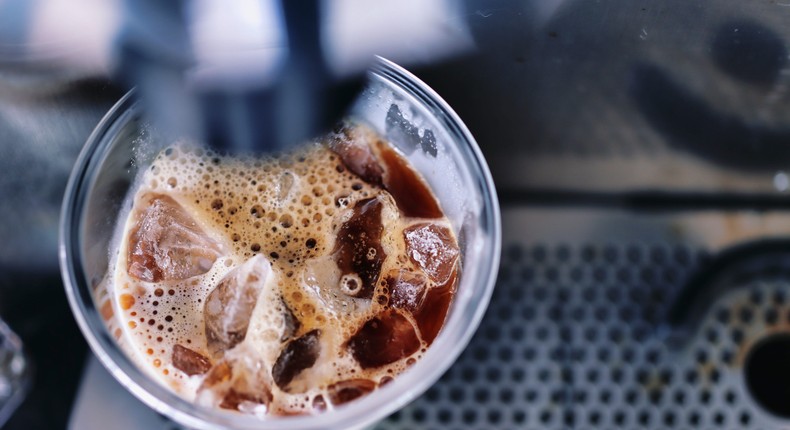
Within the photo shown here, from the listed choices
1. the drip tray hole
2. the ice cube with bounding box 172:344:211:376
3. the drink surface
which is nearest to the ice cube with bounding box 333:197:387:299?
the drink surface

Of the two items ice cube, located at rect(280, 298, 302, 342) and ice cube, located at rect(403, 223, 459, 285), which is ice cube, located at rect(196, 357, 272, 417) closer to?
ice cube, located at rect(280, 298, 302, 342)

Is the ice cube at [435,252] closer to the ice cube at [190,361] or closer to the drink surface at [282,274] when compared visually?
the drink surface at [282,274]

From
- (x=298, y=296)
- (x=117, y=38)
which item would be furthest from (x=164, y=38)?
(x=298, y=296)

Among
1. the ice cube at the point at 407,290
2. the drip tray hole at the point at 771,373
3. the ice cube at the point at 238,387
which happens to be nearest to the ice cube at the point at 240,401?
the ice cube at the point at 238,387


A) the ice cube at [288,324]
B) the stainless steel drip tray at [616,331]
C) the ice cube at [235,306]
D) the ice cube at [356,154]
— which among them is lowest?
the stainless steel drip tray at [616,331]

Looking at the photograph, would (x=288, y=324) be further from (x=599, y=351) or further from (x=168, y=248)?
(x=599, y=351)

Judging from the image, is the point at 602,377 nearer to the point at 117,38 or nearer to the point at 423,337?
the point at 423,337
